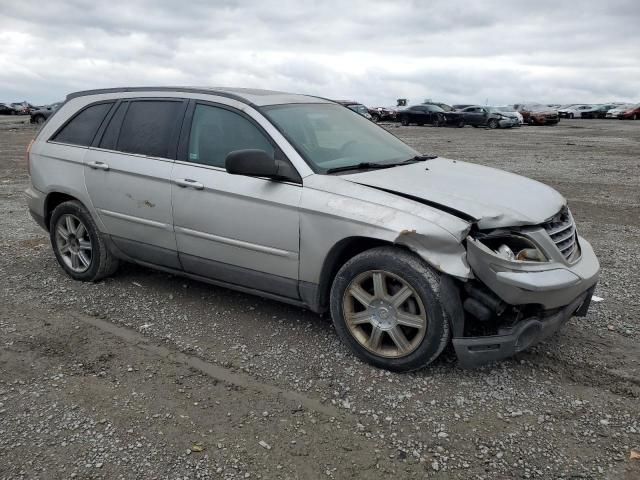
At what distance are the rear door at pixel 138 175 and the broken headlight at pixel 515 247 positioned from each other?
240cm

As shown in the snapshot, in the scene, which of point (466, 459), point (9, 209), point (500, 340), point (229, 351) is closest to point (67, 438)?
point (229, 351)

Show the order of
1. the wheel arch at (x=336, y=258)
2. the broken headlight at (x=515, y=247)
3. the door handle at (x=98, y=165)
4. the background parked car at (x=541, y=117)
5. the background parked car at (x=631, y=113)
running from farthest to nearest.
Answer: the background parked car at (x=631, y=113) → the background parked car at (x=541, y=117) → the door handle at (x=98, y=165) → the wheel arch at (x=336, y=258) → the broken headlight at (x=515, y=247)

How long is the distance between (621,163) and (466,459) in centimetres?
1387

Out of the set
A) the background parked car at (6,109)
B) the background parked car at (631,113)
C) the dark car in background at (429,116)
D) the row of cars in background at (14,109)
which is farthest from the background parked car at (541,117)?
the background parked car at (6,109)

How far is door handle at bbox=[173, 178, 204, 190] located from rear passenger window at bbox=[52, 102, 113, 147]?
1299 millimetres

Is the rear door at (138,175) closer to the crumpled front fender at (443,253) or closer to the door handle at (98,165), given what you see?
the door handle at (98,165)

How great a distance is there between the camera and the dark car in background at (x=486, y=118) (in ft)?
108

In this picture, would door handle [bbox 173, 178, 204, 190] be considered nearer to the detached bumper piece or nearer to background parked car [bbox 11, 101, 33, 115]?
the detached bumper piece

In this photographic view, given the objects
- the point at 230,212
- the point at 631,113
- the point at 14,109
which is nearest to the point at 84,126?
the point at 230,212

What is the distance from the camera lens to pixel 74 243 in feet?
17.3

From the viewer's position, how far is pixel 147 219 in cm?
455

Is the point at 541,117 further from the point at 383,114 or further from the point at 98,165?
the point at 98,165

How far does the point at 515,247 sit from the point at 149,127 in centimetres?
303

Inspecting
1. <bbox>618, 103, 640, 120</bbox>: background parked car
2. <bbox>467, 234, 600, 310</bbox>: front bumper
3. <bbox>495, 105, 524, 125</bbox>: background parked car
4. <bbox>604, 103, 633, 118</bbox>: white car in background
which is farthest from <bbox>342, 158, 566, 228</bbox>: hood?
<bbox>604, 103, 633, 118</bbox>: white car in background
